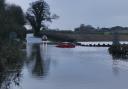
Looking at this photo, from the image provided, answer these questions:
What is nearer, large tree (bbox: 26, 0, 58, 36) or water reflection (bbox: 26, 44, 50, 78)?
water reflection (bbox: 26, 44, 50, 78)

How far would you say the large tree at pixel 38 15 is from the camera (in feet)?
520

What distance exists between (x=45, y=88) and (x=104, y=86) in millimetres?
2734

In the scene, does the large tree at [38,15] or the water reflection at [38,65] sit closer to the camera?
the water reflection at [38,65]

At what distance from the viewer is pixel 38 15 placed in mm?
163625

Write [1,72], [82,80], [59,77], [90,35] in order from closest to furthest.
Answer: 1. [1,72]
2. [82,80]
3. [59,77]
4. [90,35]

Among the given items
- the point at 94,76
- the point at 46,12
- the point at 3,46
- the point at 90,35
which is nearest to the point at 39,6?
the point at 46,12

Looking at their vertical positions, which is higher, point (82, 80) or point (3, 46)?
point (3, 46)

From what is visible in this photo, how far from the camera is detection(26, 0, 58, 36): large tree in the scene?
158 metres

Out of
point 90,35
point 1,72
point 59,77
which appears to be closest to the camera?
point 1,72

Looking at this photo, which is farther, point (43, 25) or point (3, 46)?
point (43, 25)

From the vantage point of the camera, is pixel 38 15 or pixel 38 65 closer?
pixel 38 65

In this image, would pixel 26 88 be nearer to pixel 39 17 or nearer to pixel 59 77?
pixel 59 77

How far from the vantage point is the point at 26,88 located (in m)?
→ 22.8

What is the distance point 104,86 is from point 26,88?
11.8 ft
